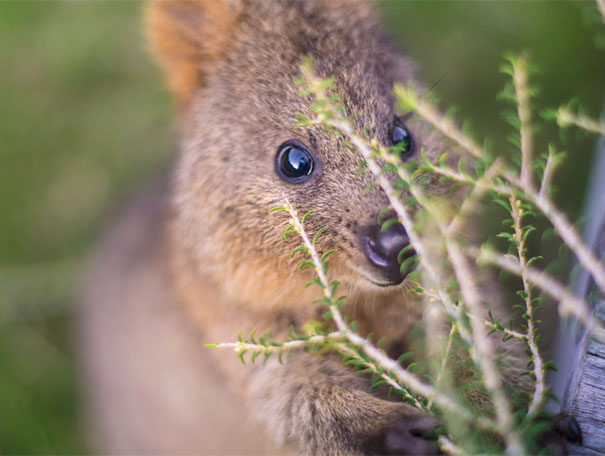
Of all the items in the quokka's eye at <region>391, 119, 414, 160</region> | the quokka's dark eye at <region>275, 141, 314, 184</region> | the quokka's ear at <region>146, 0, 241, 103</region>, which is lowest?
the quokka's dark eye at <region>275, 141, 314, 184</region>

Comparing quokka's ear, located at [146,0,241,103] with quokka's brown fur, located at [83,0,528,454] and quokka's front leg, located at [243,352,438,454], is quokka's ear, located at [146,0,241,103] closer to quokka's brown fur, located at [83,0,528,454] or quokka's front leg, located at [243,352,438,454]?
quokka's brown fur, located at [83,0,528,454]

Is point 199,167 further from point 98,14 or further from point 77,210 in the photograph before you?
point 98,14

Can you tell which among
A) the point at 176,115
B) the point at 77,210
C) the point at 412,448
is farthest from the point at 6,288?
the point at 412,448

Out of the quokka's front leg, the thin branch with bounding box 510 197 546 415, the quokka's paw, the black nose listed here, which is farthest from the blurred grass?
the thin branch with bounding box 510 197 546 415

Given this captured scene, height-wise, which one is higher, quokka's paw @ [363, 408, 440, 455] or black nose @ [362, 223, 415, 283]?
black nose @ [362, 223, 415, 283]

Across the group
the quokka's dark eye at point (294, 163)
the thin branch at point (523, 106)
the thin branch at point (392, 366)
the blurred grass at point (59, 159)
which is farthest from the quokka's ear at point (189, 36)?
the blurred grass at point (59, 159)

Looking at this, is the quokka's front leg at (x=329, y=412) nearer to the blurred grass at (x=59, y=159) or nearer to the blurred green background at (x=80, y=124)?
the blurred green background at (x=80, y=124)
